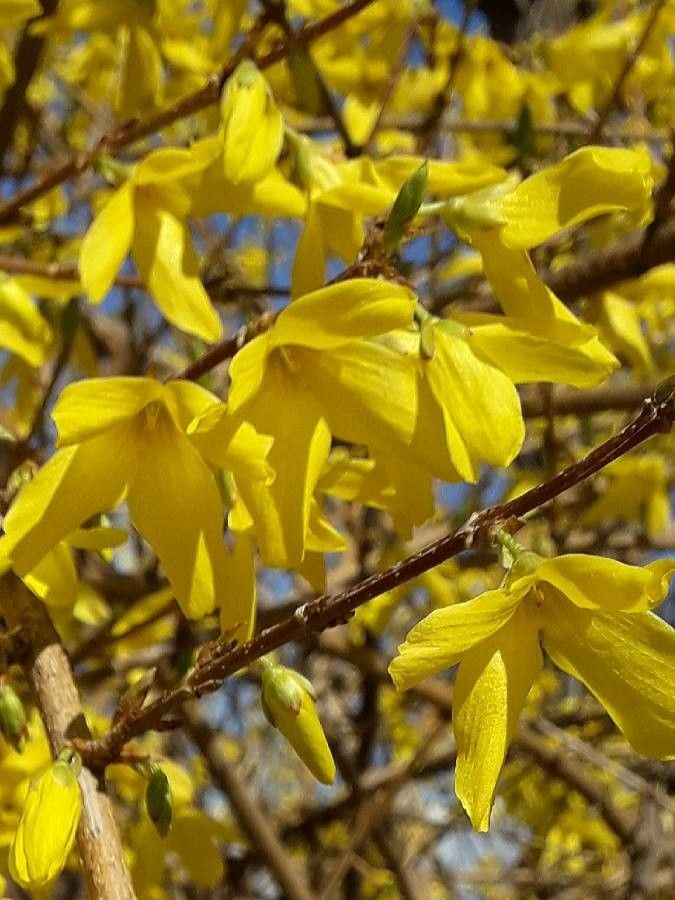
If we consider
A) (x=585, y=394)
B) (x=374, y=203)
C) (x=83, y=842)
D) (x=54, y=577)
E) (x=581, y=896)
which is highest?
(x=374, y=203)

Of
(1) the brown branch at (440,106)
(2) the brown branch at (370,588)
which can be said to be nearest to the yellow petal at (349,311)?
(2) the brown branch at (370,588)

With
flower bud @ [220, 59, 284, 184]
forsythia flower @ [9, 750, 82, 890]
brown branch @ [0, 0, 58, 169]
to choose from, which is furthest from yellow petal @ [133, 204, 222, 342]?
brown branch @ [0, 0, 58, 169]

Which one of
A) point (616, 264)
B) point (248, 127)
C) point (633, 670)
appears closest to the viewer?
point (633, 670)

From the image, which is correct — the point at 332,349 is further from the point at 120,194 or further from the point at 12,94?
the point at 12,94

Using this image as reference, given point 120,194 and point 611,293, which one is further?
point 611,293

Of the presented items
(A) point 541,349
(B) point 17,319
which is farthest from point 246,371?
(B) point 17,319

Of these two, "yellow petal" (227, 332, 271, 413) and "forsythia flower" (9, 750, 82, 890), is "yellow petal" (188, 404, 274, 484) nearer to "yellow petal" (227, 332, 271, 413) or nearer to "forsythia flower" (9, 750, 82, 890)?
"yellow petal" (227, 332, 271, 413)

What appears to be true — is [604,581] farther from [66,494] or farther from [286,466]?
[66,494]

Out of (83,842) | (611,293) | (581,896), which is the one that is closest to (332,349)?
(83,842)
